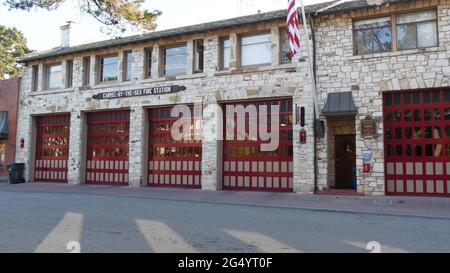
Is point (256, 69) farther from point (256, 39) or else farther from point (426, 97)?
point (426, 97)

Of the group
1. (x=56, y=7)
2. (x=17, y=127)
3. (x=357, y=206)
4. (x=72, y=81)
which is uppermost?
(x=56, y=7)

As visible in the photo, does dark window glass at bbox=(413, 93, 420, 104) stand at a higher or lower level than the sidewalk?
higher

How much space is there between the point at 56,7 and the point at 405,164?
13220 millimetres

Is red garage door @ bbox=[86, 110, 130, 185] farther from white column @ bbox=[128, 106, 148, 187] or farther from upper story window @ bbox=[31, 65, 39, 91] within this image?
upper story window @ bbox=[31, 65, 39, 91]

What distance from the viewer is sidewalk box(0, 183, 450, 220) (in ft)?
34.2

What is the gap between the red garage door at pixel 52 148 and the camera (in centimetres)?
2017

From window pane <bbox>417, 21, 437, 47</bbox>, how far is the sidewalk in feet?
17.2

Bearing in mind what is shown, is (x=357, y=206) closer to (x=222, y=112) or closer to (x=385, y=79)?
(x=385, y=79)

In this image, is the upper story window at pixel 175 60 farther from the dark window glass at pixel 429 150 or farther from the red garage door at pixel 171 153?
the dark window glass at pixel 429 150

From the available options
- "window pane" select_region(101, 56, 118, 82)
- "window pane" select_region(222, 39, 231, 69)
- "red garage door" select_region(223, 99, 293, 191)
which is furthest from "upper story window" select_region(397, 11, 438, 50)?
"window pane" select_region(101, 56, 118, 82)

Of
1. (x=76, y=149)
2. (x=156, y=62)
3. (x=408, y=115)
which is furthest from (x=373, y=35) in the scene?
(x=76, y=149)
